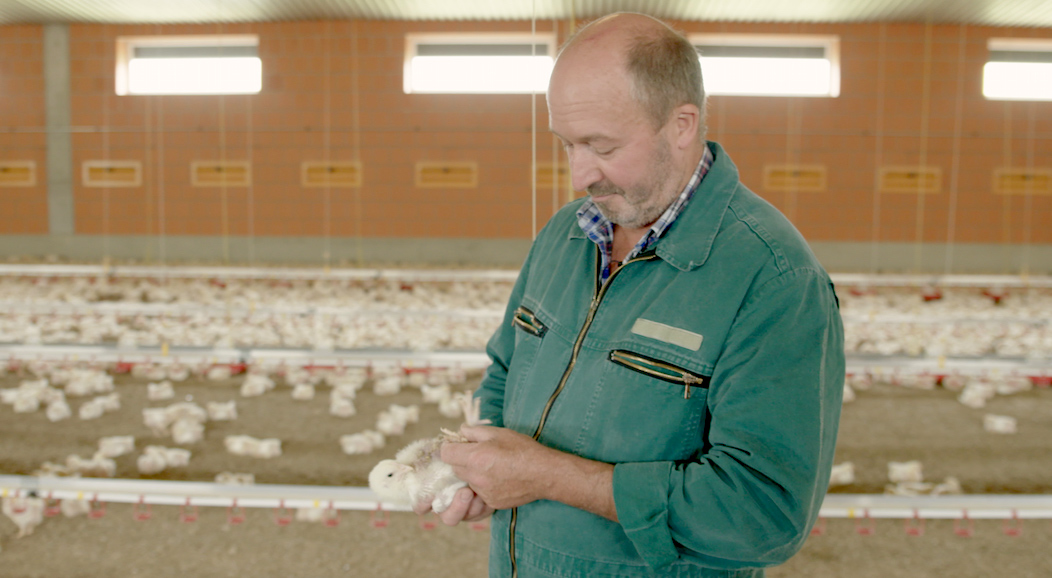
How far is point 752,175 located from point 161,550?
786 cm

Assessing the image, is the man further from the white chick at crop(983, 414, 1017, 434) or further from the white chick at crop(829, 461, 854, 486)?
the white chick at crop(983, 414, 1017, 434)

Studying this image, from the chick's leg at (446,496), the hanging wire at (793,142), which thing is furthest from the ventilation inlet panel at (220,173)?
the chick's leg at (446,496)

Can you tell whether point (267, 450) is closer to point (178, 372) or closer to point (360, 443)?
point (360, 443)

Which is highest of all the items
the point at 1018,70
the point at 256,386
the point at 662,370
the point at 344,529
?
the point at 1018,70

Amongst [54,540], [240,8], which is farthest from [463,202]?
[54,540]

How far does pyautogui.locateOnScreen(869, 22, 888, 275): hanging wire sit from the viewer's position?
8289 mm

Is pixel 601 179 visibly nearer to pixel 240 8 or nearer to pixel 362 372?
pixel 362 372

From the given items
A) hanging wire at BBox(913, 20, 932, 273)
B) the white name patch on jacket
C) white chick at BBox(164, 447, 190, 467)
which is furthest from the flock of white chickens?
the white name patch on jacket

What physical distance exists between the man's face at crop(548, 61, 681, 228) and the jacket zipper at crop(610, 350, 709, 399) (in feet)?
0.66

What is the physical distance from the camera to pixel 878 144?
8406mm

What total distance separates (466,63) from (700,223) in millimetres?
8251

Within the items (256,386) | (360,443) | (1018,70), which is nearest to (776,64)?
(1018,70)

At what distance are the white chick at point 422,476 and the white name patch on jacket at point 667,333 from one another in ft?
1.01

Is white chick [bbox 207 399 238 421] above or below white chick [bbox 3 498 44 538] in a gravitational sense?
above
